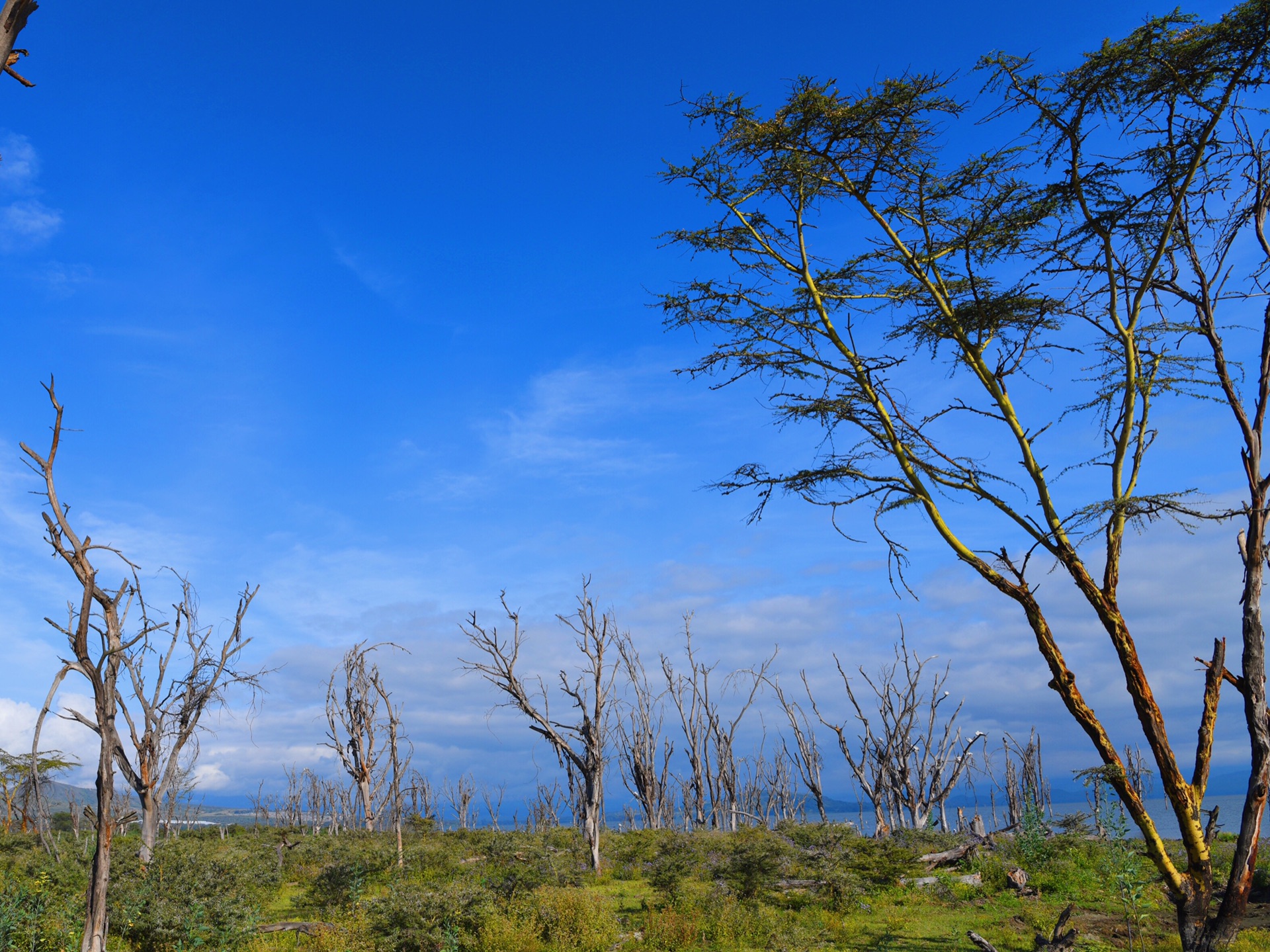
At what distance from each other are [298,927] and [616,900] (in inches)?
224

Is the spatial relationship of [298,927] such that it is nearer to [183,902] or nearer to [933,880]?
[183,902]

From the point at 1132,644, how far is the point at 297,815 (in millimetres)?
52549

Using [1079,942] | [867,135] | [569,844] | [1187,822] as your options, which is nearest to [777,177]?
[867,135]

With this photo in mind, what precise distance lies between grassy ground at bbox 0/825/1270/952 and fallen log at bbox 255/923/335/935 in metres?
0.17

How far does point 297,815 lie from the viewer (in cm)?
4762

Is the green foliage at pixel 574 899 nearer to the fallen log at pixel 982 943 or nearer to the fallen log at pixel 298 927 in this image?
the fallen log at pixel 298 927

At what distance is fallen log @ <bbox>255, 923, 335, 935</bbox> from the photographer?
11.4 meters

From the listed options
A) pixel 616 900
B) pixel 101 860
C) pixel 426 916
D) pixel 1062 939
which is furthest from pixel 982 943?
pixel 101 860

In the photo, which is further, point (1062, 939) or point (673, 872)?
point (673, 872)

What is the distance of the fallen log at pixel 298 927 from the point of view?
1140 cm

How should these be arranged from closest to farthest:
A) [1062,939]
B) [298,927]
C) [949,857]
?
[1062,939], [298,927], [949,857]

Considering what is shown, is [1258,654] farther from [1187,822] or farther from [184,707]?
[184,707]

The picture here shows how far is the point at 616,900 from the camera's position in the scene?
14453mm

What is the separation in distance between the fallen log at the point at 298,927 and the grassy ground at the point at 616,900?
17 cm
